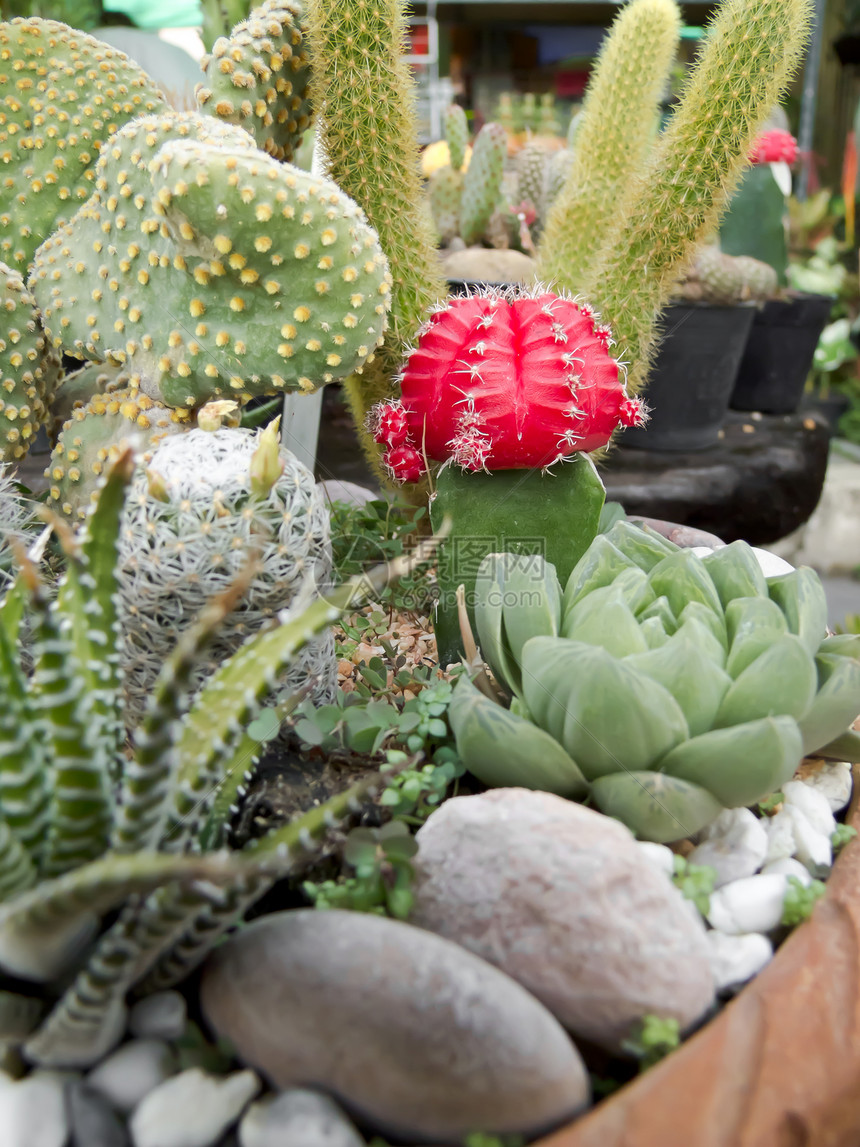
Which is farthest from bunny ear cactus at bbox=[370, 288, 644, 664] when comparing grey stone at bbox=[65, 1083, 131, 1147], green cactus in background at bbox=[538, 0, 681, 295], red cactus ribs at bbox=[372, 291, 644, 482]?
grey stone at bbox=[65, 1083, 131, 1147]

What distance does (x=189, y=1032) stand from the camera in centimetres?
60

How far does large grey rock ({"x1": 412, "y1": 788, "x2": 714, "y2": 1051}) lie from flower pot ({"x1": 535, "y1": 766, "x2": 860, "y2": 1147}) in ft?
0.14

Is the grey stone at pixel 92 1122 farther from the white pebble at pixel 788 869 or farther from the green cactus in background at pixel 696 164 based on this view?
the green cactus in background at pixel 696 164

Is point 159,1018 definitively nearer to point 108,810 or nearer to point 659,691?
point 108,810

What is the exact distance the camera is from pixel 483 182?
6.78ft

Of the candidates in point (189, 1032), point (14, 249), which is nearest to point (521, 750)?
point (189, 1032)

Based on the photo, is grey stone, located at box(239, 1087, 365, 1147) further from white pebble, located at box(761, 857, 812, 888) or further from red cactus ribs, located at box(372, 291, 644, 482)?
red cactus ribs, located at box(372, 291, 644, 482)

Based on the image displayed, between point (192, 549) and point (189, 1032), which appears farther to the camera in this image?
point (192, 549)

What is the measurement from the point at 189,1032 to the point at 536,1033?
0.22 m

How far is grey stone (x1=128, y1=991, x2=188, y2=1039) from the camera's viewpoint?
59 cm

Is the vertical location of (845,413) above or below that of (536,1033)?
below

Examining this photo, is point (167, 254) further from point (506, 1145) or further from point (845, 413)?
point (845, 413)

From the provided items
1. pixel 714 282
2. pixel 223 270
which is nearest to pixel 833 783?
pixel 223 270

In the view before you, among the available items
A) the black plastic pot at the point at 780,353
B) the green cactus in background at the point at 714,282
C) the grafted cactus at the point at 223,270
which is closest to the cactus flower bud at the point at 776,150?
the black plastic pot at the point at 780,353
